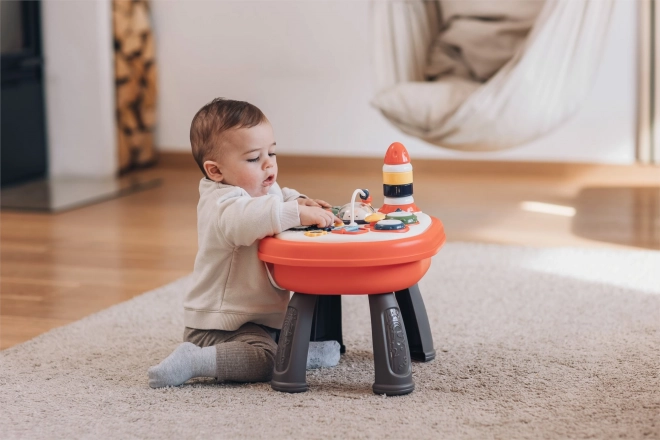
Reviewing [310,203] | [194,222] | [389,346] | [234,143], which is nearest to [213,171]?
[234,143]

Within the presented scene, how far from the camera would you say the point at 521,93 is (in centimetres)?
232

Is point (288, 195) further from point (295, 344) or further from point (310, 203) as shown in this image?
point (295, 344)

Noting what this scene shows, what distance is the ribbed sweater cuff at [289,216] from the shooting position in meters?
1.31

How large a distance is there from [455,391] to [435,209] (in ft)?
5.05

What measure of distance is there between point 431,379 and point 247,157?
440 millimetres

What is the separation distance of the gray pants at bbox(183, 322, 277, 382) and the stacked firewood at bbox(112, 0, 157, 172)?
232 centimetres

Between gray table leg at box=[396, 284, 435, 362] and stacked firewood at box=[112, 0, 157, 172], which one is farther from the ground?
stacked firewood at box=[112, 0, 157, 172]

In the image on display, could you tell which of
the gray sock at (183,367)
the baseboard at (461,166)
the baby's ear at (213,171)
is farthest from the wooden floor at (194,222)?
the baby's ear at (213,171)

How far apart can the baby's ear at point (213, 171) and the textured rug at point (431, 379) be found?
31 centimetres

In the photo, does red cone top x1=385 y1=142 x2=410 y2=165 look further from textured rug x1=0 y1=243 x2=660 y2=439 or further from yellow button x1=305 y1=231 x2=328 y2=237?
textured rug x1=0 y1=243 x2=660 y2=439

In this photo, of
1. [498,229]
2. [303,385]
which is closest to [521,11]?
[498,229]

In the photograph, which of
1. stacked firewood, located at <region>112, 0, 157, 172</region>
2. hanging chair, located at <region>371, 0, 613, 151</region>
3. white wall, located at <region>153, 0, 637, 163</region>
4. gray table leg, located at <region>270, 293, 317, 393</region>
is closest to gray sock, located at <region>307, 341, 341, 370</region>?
gray table leg, located at <region>270, 293, 317, 393</region>

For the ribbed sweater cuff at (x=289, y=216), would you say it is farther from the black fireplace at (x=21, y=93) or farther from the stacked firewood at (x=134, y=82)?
the stacked firewood at (x=134, y=82)

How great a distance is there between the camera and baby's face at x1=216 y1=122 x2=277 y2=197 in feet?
4.52
